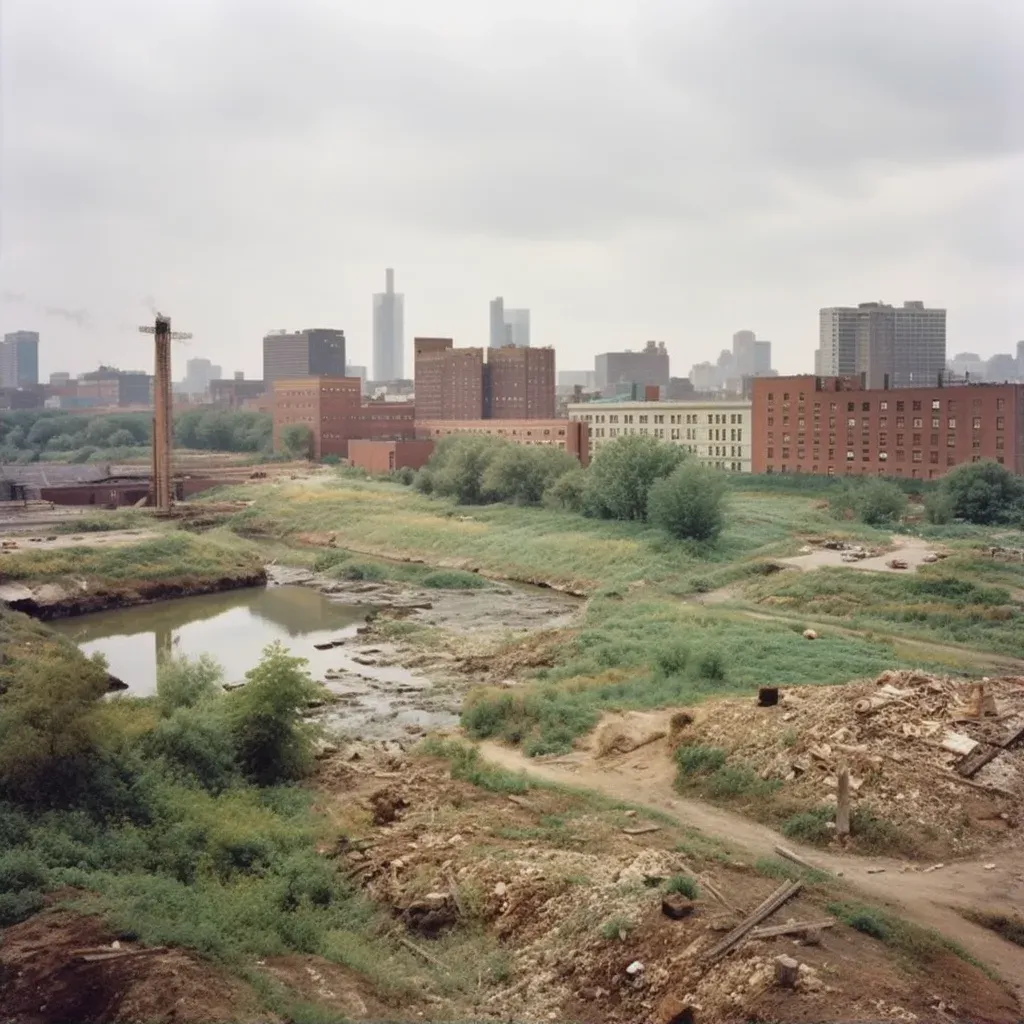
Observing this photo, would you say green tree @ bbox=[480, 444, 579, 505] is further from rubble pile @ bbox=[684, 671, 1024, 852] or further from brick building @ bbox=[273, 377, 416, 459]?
brick building @ bbox=[273, 377, 416, 459]

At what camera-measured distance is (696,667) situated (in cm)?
2559

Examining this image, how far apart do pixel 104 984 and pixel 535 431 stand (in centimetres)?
7771

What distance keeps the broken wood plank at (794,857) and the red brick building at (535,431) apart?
5965 centimetres

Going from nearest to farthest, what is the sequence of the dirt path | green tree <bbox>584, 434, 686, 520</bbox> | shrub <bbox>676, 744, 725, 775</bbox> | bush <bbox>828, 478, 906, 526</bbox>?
the dirt path, shrub <bbox>676, 744, 725, 775</bbox>, green tree <bbox>584, 434, 686, 520</bbox>, bush <bbox>828, 478, 906, 526</bbox>

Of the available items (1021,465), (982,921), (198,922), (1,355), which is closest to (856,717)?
(982,921)

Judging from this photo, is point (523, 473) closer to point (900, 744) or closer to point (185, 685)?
point (185, 685)

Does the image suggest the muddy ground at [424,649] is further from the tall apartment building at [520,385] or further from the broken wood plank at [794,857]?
the tall apartment building at [520,385]

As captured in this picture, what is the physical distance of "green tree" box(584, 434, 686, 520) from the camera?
5275 centimetres

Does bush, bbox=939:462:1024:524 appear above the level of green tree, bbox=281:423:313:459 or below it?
below

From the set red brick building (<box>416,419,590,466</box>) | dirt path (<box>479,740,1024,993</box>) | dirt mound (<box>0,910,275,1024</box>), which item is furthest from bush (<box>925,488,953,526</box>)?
dirt mound (<box>0,910,275,1024</box>)

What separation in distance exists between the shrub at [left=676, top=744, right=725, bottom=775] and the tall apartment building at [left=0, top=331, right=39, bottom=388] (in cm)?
13140

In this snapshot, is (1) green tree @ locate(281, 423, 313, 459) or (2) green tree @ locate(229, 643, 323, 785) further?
(1) green tree @ locate(281, 423, 313, 459)

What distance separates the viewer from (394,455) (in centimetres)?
8469

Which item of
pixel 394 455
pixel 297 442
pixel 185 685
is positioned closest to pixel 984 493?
pixel 185 685
